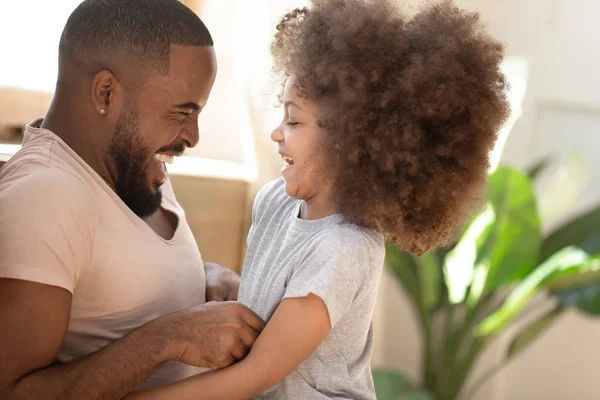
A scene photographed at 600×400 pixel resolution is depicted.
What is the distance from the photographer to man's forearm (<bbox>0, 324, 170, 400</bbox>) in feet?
3.97

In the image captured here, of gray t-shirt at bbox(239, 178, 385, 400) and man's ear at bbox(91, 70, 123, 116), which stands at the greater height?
man's ear at bbox(91, 70, 123, 116)

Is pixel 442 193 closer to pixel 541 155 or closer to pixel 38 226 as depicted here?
pixel 38 226

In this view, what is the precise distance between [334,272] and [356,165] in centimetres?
20

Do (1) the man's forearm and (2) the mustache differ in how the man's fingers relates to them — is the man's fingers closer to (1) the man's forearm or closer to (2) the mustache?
(1) the man's forearm

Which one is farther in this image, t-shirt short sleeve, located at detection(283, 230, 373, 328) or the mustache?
the mustache

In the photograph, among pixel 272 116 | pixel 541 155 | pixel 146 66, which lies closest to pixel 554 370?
pixel 541 155

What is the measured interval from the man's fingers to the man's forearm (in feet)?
0.46

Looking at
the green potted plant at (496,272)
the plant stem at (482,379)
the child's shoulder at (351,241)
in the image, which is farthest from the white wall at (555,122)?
the child's shoulder at (351,241)

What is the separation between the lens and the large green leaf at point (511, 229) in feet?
9.04

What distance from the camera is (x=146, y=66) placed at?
56.1 inches

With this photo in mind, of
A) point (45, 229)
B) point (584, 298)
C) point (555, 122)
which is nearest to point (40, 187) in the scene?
point (45, 229)

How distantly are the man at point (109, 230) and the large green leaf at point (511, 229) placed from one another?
1464 mm

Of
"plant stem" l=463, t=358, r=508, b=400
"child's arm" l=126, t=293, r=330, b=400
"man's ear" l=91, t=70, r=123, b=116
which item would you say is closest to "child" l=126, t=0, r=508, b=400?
"child's arm" l=126, t=293, r=330, b=400

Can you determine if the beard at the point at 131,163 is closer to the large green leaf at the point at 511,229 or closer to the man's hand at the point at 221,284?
the man's hand at the point at 221,284
